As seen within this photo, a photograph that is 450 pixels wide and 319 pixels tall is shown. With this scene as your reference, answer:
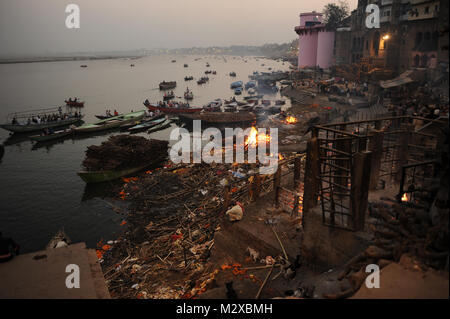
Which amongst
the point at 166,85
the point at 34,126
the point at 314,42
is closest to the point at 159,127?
the point at 34,126

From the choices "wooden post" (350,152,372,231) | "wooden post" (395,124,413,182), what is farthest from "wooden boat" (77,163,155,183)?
"wooden post" (350,152,372,231)

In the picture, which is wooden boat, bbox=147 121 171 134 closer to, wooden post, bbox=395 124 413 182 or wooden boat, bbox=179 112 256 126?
wooden boat, bbox=179 112 256 126

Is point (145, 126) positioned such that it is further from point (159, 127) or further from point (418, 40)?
point (418, 40)

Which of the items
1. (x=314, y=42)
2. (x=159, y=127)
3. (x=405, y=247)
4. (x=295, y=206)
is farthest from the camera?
(x=314, y=42)

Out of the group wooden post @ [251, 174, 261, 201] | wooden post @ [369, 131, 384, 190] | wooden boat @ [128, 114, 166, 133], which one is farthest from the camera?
wooden boat @ [128, 114, 166, 133]

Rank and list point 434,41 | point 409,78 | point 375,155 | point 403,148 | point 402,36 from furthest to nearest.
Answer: point 402,36 < point 434,41 < point 409,78 < point 403,148 < point 375,155
